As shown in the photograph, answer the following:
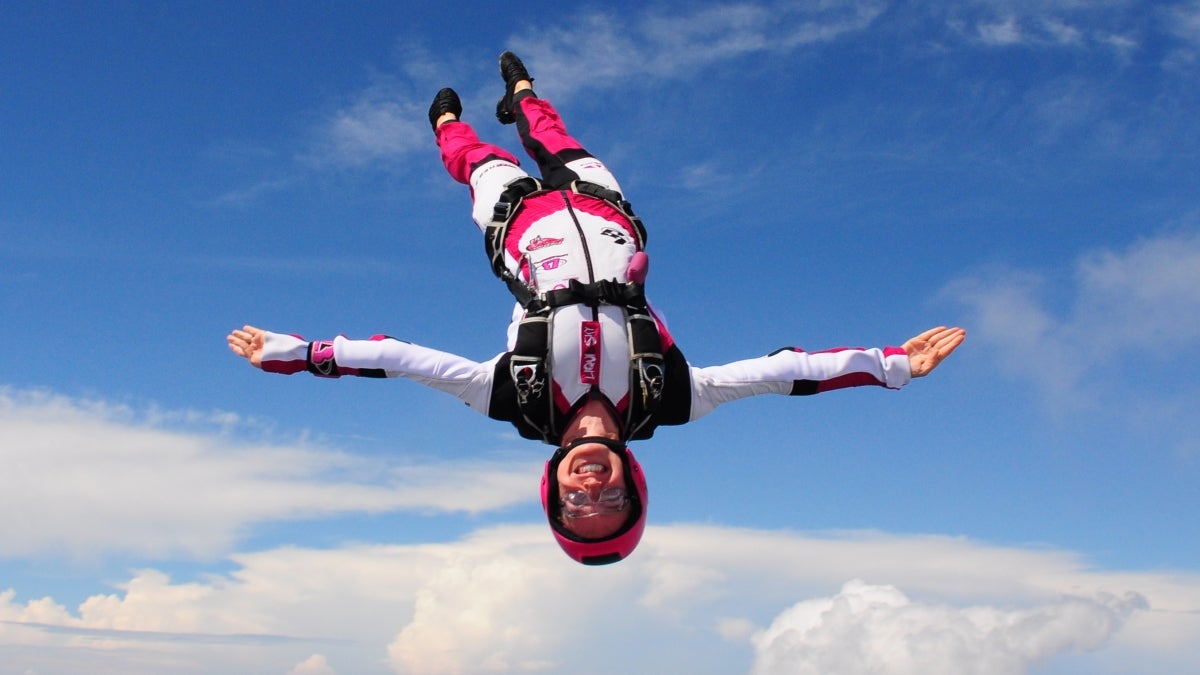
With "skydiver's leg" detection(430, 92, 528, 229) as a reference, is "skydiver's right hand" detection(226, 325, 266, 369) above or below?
below

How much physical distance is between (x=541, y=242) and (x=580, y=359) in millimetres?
1373

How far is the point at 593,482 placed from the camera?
876 cm

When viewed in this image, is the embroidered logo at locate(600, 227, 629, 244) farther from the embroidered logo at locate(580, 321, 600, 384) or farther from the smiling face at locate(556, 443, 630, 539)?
the smiling face at locate(556, 443, 630, 539)

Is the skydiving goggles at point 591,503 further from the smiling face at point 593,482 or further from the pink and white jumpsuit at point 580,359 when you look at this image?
the pink and white jumpsuit at point 580,359

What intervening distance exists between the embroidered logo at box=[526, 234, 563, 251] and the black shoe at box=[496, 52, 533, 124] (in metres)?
2.86

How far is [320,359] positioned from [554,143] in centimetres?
387

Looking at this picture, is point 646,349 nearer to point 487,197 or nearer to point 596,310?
point 596,310

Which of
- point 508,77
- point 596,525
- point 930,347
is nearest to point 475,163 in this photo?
point 508,77

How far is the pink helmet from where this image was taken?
8.90 meters

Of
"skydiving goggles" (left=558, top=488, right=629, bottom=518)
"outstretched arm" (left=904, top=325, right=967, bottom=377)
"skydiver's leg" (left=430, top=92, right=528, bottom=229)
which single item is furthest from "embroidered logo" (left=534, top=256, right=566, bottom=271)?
"outstretched arm" (left=904, top=325, right=967, bottom=377)

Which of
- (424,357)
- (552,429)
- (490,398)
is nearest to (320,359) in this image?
(424,357)

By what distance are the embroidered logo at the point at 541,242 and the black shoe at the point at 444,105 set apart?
3.12 metres

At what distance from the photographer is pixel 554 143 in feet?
37.4

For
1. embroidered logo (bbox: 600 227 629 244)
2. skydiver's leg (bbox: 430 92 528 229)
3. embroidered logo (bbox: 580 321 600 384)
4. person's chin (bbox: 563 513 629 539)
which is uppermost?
skydiver's leg (bbox: 430 92 528 229)
